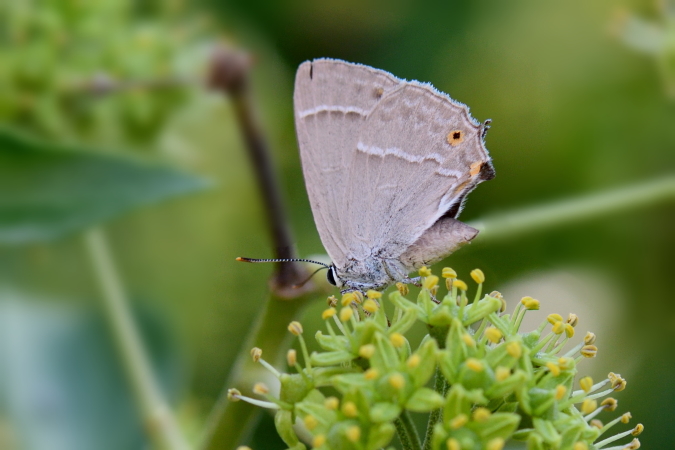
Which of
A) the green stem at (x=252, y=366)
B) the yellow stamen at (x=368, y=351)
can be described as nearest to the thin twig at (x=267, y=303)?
the green stem at (x=252, y=366)

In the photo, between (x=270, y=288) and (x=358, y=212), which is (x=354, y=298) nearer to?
(x=270, y=288)

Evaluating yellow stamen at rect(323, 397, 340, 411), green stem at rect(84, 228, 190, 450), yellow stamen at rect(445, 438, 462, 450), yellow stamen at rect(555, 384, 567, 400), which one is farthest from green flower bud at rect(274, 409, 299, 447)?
green stem at rect(84, 228, 190, 450)

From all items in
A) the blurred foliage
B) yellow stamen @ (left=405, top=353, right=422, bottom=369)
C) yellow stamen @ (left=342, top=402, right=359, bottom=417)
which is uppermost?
the blurred foliage

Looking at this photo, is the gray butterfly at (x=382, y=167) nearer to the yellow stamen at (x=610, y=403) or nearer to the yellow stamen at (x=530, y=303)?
the yellow stamen at (x=530, y=303)

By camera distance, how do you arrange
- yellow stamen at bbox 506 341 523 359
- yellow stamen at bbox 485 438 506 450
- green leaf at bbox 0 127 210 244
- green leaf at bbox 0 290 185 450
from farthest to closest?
green leaf at bbox 0 290 185 450 < green leaf at bbox 0 127 210 244 < yellow stamen at bbox 506 341 523 359 < yellow stamen at bbox 485 438 506 450

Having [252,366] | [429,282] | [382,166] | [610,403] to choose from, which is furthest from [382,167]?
[610,403]

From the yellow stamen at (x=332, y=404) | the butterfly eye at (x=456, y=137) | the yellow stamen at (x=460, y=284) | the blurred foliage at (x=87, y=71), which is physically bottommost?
the yellow stamen at (x=332, y=404)

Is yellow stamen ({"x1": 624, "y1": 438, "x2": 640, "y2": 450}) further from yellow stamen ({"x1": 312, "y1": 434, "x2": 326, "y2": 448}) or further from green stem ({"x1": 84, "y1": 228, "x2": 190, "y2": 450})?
green stem ({"x1": 84, "y1": 228, "x2": 190, "y2": 450})
